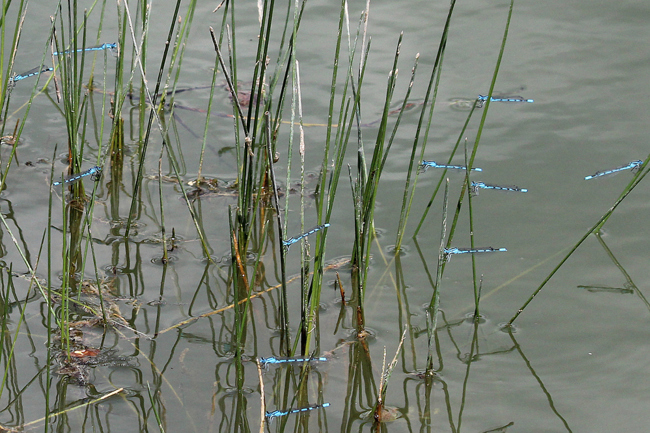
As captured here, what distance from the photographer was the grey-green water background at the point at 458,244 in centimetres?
159

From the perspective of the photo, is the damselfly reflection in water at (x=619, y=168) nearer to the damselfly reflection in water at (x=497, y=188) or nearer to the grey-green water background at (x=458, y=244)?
the grey-green water background at (x=458, y=244)

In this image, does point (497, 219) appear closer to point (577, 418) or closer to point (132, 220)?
point (577, 418)

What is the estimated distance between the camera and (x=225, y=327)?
180cm

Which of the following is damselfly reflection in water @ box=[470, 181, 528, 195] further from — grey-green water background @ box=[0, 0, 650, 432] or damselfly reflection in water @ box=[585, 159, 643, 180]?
damselfly reflection in water @ box=[585, 159, 643, 180]

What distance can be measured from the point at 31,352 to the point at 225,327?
48 cm

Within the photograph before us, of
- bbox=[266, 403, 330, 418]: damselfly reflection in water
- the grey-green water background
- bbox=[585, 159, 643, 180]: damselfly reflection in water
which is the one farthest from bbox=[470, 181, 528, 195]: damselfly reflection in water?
bbox=[266, 403, 330, 418]: damselfly reflection in water

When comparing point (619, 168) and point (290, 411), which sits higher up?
point (619, 168)

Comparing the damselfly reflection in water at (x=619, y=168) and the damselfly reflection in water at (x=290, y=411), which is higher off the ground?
the damselfly reflection in water at (x=619, y=168)

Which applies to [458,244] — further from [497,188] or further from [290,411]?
[290,411]

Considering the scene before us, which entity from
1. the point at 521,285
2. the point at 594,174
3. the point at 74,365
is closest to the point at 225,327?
the point at 74,365

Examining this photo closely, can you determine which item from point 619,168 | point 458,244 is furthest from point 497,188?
point 619,168

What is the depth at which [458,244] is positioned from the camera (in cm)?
212

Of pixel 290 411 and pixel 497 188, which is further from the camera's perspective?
pixel 497 188

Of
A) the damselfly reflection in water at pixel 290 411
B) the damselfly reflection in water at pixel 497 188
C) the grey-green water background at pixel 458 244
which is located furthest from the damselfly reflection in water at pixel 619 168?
the damselfly reflection in water at pixel 290 411
